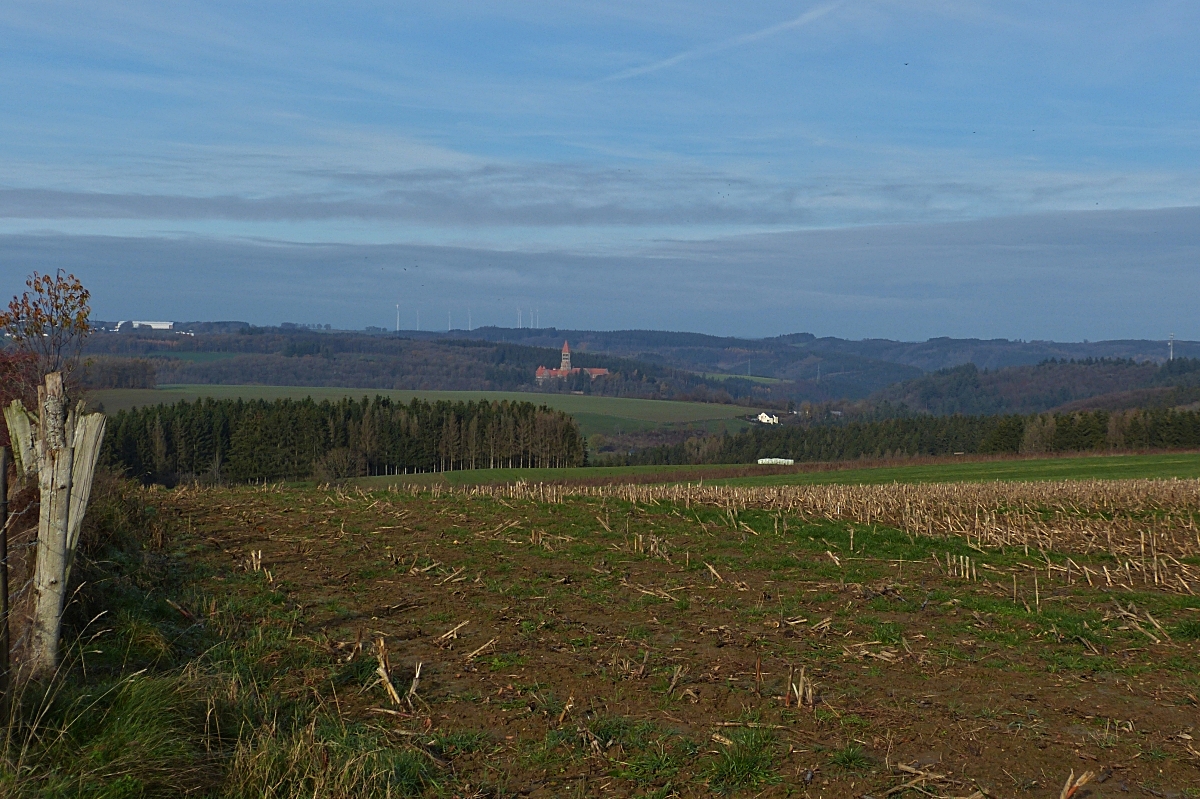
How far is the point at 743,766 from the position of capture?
6.49 meters

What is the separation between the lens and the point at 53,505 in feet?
23.0

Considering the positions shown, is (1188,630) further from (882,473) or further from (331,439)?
(331,439)

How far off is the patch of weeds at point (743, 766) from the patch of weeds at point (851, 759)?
1.47 ft

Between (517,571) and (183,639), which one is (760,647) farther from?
(183,639)

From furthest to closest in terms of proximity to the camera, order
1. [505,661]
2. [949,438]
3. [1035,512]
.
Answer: [949,438]
[1035,512]
[505,661]

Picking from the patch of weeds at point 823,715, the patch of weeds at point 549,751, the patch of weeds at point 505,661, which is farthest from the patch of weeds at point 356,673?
the patch of weeds at point 823,715

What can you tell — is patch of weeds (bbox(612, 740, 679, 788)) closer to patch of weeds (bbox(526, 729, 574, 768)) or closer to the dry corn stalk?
patch of weeds (bbox(526, 729, 574, 768))

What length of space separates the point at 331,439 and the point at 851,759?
81312 millimetres

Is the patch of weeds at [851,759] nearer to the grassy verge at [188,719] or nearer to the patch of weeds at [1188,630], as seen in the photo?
the grassy verge at [188,719]

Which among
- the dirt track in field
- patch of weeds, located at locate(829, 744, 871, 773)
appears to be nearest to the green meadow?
the dirt track in field

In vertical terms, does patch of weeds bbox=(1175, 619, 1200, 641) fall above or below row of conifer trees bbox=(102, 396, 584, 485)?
above

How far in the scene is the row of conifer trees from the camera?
76.6 m

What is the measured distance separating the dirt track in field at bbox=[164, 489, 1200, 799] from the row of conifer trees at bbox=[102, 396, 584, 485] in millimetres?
59897

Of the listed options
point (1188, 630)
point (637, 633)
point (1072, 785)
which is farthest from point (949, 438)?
point (1072, 785)
